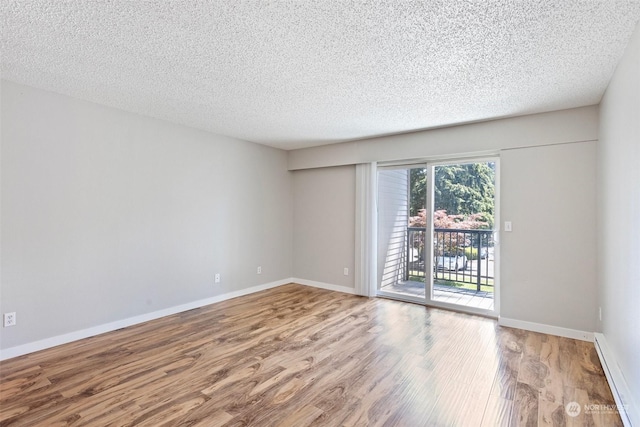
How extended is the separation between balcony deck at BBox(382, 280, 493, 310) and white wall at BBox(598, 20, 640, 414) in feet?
4.22

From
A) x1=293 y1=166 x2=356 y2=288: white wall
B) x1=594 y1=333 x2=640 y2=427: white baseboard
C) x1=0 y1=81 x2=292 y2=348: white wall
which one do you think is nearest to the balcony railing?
x1=293 y1=166 x2=356 y2=288: white wall

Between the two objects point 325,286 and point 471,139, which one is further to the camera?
point 325,286

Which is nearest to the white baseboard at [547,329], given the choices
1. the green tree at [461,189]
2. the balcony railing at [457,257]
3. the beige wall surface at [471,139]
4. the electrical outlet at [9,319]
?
the balcony railing at [457,257]

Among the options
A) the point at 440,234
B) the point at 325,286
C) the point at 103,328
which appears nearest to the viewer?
the point at 103,328

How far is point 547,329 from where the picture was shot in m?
3.37

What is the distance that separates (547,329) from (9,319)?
17.4ft

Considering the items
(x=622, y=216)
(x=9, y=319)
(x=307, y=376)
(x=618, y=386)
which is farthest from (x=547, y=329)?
(x=9, y=319)

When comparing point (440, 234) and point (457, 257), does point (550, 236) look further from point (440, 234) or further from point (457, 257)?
point (440, 234)

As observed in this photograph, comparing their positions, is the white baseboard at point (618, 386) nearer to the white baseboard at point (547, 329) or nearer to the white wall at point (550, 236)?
the white baseboard at point (547, 329)

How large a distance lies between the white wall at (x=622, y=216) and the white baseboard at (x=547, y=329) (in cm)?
29

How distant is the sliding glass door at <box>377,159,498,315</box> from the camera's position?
4035 mm

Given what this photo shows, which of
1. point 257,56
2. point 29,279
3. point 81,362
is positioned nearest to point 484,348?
point 257,56

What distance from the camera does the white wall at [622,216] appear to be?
1875 mm

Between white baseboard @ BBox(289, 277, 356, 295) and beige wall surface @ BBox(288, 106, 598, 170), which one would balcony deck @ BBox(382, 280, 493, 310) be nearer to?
white baseboard @ BBox(289, 277, 356, 295)
